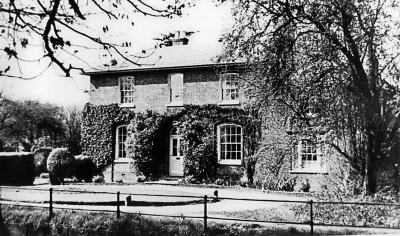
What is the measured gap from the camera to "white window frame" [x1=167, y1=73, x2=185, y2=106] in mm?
13625

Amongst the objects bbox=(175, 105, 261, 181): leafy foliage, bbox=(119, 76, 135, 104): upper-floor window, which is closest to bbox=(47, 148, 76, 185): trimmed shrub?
bbox=(119, 76, 135, 104): upper-floor window

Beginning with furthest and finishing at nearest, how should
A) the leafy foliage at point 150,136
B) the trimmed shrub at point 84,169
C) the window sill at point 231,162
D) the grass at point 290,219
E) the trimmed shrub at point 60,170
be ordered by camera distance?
the leafy foliage at point 150,136, the window sill at point 231,162, the trimmed shrub at point 84,169, the trimmed shrub at point 60,170, the grass at point 290,219

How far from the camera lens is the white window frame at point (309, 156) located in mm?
7550

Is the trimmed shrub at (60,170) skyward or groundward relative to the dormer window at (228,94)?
groundward

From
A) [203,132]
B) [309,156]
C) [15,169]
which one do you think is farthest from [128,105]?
[15,169]

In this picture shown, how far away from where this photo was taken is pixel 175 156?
14664 mm

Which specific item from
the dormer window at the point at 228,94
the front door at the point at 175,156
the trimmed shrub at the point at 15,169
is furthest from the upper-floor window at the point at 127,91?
the trimmed shrub at the point at 15,169

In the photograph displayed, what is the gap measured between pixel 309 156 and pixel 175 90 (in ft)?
22.4

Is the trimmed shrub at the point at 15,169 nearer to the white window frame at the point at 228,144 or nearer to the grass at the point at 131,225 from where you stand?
the grass at the point at 131,225

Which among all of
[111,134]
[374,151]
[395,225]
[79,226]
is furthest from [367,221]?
[111,134]

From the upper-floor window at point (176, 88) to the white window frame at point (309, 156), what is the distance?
612 centimetres

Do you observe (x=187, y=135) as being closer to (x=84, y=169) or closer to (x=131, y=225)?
(x=84, y=169)

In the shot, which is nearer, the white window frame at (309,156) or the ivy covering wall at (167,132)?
the white window frame at (309,156)

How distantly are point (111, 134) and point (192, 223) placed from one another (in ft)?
30.4
